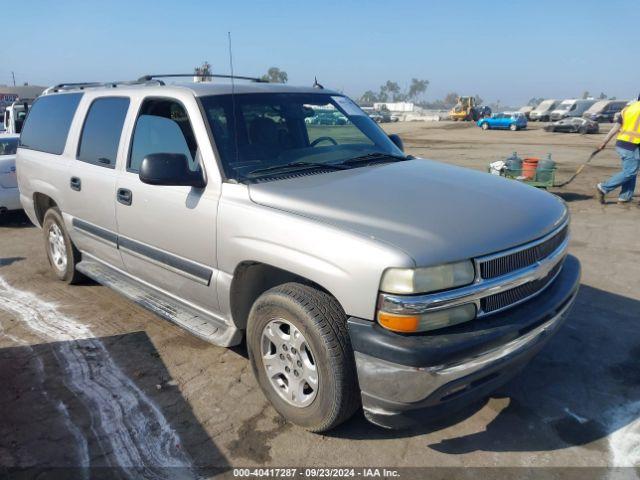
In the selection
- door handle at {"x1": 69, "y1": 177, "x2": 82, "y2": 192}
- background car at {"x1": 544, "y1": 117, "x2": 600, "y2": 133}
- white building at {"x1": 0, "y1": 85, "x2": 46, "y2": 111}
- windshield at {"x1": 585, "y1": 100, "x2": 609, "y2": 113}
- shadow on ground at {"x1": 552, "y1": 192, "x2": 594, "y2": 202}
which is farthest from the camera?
white building at {"x1": 0, "y1": 85, "x2": 46, "y2": 111}

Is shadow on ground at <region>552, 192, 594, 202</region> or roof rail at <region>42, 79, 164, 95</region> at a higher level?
roof rail at <region>42, 79, 164, 95</region>

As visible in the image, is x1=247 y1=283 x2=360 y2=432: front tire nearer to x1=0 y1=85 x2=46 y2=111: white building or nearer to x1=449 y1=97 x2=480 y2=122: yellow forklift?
x1=0 y1=85 x2=46 y2=111: white building

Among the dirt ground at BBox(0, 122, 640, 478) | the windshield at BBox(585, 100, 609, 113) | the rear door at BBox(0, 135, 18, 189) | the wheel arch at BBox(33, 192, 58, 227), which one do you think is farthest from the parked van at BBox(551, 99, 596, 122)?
the wheel arch at BBox(33, 192, 58, 227)

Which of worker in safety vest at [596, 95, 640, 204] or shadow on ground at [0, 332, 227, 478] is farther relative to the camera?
worker in safety vest at [596, 95, 640, 204]

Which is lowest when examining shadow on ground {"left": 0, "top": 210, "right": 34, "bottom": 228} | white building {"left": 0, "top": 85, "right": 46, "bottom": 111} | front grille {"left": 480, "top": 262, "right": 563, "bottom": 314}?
shadow on ground {"left": 0, "top": 210, "right": 34, "bottom": 228}

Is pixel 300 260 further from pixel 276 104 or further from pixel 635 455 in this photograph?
pixel 635 455

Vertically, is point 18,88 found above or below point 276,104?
above

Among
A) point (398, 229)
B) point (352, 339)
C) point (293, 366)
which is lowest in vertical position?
point (293, 366)

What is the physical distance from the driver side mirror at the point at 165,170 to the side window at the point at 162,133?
0.66 feet

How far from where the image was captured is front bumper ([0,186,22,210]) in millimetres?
7938

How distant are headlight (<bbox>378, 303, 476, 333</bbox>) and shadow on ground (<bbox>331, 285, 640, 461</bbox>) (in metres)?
0.87

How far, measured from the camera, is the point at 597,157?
17.7 m

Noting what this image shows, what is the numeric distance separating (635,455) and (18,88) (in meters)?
48.1

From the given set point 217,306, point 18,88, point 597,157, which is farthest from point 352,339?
point 18,88
